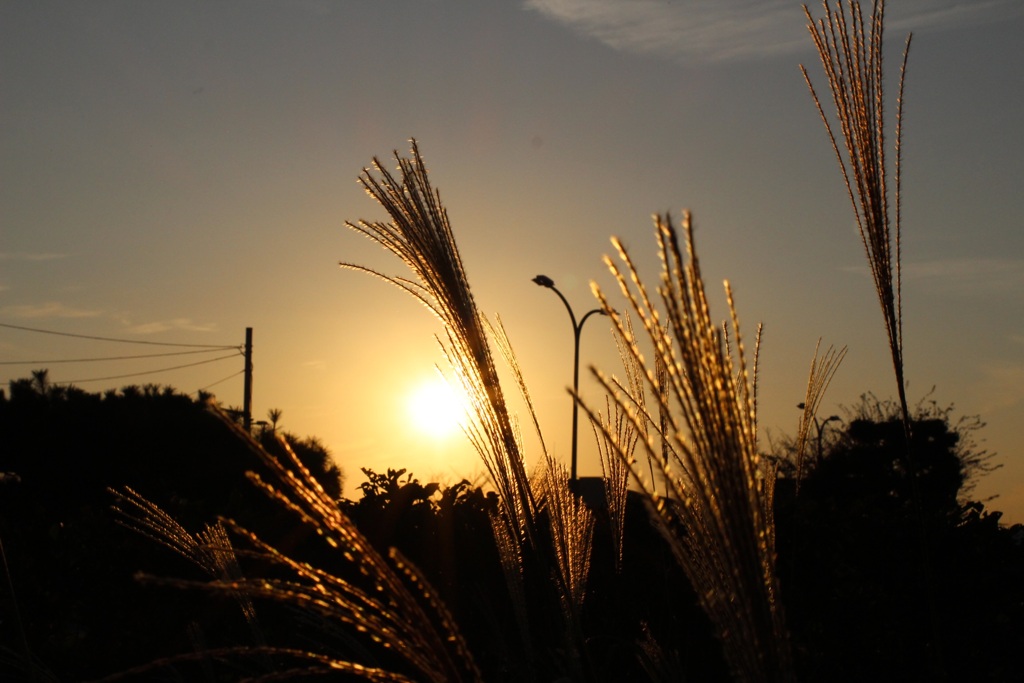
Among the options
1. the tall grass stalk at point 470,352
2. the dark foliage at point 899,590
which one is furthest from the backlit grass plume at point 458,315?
the dark foliage at point 899,590

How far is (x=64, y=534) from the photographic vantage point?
18.3 ft

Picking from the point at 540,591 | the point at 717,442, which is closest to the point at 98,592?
the point at 540,591

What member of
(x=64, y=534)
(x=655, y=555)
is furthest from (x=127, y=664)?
(x=655, y=555)

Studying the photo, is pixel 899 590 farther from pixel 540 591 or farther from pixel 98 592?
pixel 98 592

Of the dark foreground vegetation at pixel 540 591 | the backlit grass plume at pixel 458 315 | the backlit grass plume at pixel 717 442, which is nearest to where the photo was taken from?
the backlit grass plume at pixel 717 442

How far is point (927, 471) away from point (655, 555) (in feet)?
88.5

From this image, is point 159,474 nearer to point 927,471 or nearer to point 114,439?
point 114,439

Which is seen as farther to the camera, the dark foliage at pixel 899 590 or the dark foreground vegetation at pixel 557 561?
the dark foliage at pixel 899 590

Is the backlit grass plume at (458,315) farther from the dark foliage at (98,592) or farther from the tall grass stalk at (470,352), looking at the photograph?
the dark foliage at (98,592)

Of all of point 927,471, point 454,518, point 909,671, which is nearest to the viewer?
point 909,671

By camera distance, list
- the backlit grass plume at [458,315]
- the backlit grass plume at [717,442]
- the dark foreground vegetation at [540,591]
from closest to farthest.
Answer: the backlit grass plume at [717,442] < the backlit grass plume at [458,315] < the dark foreground vegetation at [540,591]

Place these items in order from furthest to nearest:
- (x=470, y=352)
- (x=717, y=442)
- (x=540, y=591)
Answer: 1. (x=540, y=591)
2. (x=470, y=352)
3. (x=717, y=442)

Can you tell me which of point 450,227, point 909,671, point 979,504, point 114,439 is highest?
point 114,439

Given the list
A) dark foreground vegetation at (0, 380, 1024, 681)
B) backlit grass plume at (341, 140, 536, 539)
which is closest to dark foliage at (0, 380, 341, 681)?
dark foreground vegetation at (0, 380, 1024, 681)
